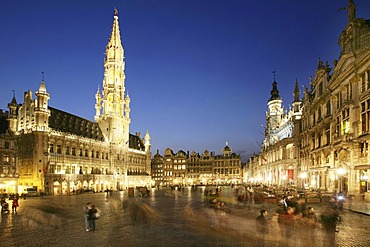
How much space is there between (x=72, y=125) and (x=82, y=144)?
5609 mm

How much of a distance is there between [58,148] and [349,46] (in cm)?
6310

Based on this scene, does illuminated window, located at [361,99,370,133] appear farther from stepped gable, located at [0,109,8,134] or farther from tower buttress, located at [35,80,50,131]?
stepped gable, located at [0,109,8,134]

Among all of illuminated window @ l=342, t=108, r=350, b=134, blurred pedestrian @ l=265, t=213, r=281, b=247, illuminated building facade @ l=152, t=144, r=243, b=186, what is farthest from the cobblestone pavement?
illuminated building facade @ l=152, t=144, r=243, b=186

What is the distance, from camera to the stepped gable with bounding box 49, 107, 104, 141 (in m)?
84.6

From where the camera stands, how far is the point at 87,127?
325 ft

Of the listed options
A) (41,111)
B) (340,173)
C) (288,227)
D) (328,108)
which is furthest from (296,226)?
(41,111)

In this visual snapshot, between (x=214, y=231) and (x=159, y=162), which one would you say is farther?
(x=159, y=162)

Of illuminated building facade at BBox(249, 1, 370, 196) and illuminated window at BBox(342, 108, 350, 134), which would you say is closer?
illuminated building facade at BBox(249, 1, 370, 196)

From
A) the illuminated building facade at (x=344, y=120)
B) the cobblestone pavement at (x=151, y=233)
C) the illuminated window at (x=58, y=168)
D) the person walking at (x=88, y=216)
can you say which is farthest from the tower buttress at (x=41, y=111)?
the person walking at (x=88, y=216)

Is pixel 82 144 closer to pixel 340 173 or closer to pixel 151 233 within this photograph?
pixel 340 173

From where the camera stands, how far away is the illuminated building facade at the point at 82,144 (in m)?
74.1

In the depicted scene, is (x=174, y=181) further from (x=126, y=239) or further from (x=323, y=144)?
(x=126, y=239)

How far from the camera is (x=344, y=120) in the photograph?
4041 centimetres

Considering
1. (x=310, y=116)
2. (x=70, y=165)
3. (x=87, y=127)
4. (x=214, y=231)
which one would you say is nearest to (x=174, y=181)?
(x=87, y=127)
